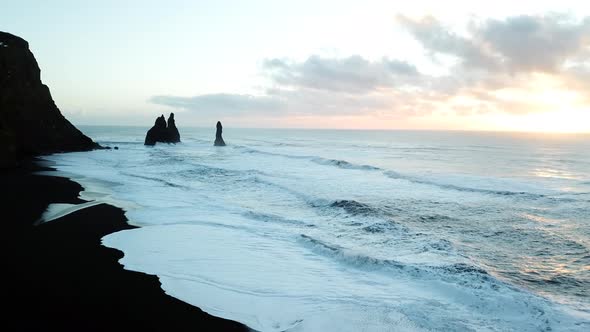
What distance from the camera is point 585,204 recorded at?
2081 centimetres

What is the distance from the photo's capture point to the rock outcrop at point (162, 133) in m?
73.9

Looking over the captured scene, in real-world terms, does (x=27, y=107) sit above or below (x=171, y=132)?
above

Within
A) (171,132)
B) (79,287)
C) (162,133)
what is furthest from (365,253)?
(171,132)

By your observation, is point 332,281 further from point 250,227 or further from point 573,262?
point 573,262

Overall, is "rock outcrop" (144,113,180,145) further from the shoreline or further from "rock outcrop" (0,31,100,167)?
the shoreline

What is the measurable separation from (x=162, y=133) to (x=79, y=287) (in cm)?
7349

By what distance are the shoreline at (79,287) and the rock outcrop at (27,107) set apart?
30.1m

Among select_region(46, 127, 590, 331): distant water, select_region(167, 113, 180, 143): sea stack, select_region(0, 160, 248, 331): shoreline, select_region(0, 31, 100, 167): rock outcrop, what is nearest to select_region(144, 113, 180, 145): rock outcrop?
select_region(167, 113, 180, 143): sea stack

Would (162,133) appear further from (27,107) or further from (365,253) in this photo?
(365,253)

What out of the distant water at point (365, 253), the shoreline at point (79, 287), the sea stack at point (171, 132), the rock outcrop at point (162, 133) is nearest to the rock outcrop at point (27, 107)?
the distant water at point (365, 253)

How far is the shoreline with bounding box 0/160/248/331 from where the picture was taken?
7180 mm

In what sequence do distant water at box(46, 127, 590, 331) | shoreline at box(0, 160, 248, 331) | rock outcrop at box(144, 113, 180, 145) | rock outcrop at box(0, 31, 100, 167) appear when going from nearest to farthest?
1. shoreline at box(0, 160, 248, 331)
2. distant water at box(46, 127, 590, 331)
3. rock outcrop at box(0, 31, 100, 167)
4. rock outcrop at box(144, 113, 180, 145)

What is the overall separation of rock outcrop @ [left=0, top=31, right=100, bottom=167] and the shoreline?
30.1m

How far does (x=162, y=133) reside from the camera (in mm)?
77875
